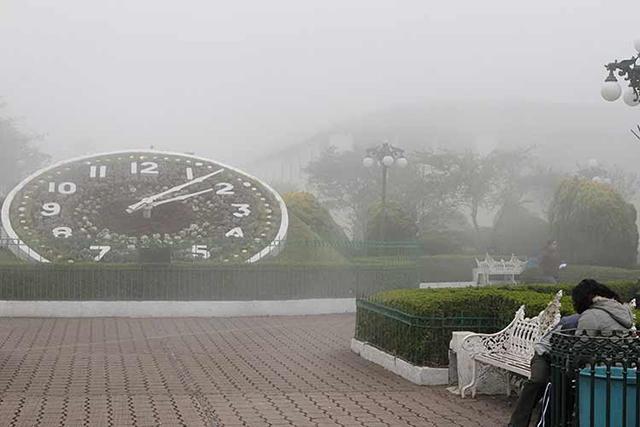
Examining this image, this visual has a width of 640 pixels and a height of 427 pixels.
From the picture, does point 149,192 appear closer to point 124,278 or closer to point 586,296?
point 124,278

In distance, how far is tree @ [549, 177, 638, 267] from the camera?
24.5 meters

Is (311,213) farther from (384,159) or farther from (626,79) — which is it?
(626,79)

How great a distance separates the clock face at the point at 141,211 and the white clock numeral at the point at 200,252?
0.7 inches

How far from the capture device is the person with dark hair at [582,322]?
18.5 feet

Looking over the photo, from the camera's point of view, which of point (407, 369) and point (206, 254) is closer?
A: point (407, 369)

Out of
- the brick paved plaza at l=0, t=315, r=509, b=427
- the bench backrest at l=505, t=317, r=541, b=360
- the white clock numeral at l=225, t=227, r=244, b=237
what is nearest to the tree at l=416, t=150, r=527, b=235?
the white clock numeral at l=225, t=227, r=244, b=237

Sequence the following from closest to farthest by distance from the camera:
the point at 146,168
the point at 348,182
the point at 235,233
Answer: the point at 235,233 < the point at 146,168 < the point at 348,182

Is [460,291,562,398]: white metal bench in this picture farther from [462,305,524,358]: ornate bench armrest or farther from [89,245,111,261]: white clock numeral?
[89,245,111,261]: white clock numeral

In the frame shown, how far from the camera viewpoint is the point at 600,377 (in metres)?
4.71

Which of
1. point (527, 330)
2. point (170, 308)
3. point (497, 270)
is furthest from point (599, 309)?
point (497, 270)

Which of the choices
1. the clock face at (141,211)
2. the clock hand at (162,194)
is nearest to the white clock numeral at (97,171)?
the clock face at (141,211)

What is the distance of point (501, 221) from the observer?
35406mm

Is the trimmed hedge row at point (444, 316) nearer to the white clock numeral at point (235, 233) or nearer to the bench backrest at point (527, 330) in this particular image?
the bench backrest at point (527, 330)

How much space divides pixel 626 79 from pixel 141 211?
10637 millimetres
